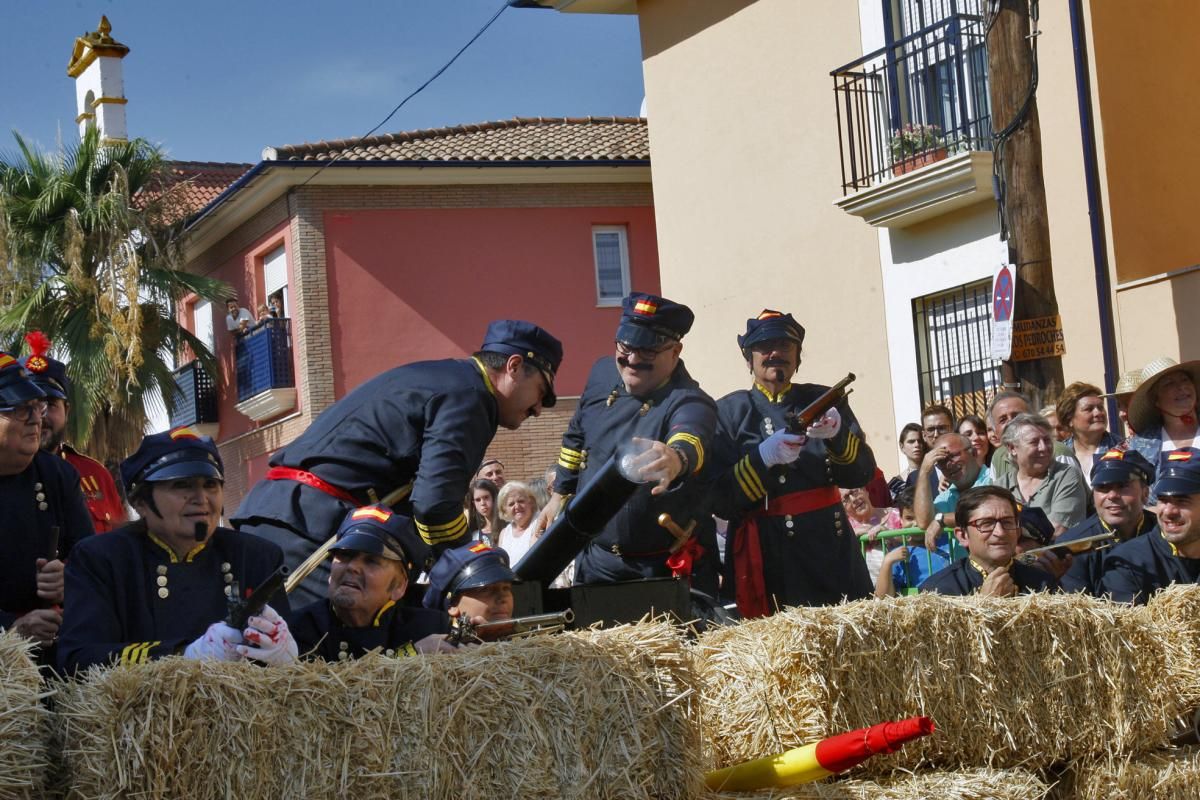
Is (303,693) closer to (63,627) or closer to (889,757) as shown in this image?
(63,627)

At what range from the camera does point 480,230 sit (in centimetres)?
2728

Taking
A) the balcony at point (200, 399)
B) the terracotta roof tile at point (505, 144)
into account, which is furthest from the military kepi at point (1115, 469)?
the balcony at point (200, 399)

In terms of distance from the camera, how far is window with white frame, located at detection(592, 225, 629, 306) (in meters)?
28.1

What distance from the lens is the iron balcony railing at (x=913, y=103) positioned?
15.0 meters

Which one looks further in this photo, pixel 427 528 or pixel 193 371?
pixel 193 371

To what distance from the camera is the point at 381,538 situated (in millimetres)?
5078

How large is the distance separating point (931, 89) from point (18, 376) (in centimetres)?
1161

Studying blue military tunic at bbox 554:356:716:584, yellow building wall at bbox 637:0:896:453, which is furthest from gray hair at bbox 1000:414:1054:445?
yellow building wall at bbox 637:0:896:453

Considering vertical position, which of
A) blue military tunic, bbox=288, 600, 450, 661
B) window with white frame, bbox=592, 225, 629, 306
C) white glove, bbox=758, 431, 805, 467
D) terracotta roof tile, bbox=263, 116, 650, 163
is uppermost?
terracotta roof tile, bbox=263, 116, 650, 163

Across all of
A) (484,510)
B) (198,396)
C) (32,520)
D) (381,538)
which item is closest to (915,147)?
(484,510)

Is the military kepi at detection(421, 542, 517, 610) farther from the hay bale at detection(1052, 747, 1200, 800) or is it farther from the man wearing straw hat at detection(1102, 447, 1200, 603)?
the man wearing straw hat at detection(1102, 447, 1200, 603)

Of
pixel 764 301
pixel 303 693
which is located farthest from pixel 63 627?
pixel 764 301

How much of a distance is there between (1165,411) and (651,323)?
3.21 meters

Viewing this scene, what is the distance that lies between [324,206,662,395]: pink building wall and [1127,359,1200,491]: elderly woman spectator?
18447 mm
